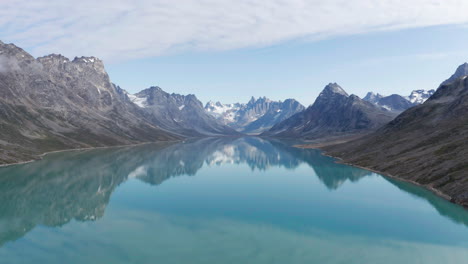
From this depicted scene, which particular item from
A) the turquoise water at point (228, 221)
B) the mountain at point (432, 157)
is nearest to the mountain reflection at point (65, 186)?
the turquoise water at point (228, 221)

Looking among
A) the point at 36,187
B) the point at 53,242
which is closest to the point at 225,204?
the point at 53,242

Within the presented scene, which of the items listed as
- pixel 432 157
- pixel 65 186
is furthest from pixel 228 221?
pixel 432 157

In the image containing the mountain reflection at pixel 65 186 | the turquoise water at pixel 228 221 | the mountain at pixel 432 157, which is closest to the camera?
the turquoise water at pixel 228 221

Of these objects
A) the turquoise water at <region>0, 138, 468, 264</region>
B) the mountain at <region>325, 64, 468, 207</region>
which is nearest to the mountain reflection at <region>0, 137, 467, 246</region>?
the turquoise water at <region>0, 138, 468, 264</region>

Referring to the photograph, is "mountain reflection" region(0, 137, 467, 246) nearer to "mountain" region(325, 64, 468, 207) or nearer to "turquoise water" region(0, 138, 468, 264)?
"turquoise water" region(0, 138, 468, 264)

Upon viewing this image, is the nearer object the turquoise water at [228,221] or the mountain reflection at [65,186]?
the turquoise water at [228,221]

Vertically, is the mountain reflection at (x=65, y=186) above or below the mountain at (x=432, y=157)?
below

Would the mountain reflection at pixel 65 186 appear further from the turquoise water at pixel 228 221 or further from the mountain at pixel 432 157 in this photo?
the mountain at pixel 432 157

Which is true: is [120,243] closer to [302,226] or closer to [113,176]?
[302,226]
